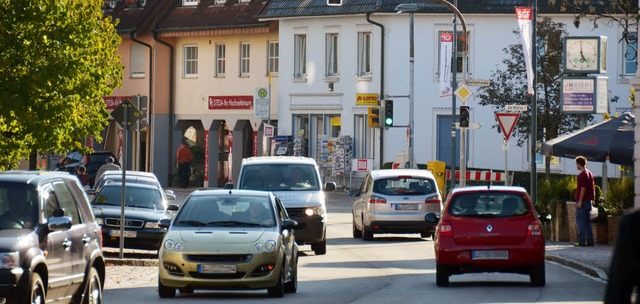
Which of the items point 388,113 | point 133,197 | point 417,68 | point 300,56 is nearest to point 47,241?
point 133,197

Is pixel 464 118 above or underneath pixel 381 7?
underneath

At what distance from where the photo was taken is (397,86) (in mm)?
58812

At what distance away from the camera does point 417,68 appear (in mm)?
59500

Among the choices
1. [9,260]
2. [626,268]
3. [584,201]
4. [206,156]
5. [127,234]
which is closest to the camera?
[626,268]

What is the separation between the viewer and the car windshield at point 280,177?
29203 millimetres

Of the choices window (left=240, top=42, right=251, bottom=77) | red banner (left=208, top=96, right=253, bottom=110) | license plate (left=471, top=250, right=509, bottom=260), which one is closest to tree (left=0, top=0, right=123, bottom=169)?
A: license plate (left=471, top=250, right=509, bottom=260)

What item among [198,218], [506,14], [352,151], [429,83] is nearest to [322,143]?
[352,151]

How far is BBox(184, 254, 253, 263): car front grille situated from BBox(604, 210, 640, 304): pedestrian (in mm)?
12170

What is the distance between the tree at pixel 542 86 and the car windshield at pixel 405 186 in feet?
64.9

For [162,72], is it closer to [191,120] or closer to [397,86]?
[191,120]

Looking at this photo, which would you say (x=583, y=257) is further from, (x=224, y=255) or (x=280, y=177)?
(x=224, y=255)

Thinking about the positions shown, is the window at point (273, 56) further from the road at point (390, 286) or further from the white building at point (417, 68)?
the road at point (390, 286)

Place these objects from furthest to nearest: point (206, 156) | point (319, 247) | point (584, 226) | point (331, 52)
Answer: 1. point (206, 156)
2. point (331, 52)
3. point (584, 226)
4. point (319, 247)

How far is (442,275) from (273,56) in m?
44.7
